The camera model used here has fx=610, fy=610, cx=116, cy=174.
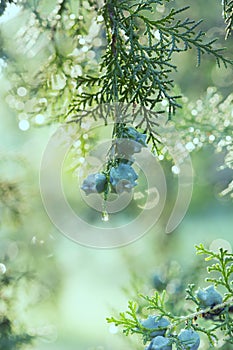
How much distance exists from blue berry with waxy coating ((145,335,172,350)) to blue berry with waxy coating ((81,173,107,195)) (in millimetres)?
176

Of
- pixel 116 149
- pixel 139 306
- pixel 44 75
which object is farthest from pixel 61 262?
pixel 116 149

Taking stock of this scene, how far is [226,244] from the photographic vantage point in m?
4.31

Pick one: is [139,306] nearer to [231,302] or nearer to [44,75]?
→ [44,75]

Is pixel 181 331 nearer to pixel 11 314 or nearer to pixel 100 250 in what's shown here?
pixel 11 314

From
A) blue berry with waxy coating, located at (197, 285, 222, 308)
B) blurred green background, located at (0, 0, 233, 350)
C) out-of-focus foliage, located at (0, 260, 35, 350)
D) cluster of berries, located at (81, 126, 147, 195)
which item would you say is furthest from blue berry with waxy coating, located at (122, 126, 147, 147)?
blurred green background, located at (0, 0, 233, 350)

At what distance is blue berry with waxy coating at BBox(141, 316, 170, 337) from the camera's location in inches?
27.0

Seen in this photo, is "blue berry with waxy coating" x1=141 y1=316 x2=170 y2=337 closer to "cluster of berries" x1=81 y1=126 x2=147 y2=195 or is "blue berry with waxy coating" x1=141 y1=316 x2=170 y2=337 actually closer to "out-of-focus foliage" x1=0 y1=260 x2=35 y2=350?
"cluster of berries" x1=81 y1=126 x2=147 y2=195

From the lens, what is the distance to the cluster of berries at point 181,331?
66 centimetres

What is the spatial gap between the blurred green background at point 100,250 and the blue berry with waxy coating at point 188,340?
2.26 meters

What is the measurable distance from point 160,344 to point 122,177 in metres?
0.18

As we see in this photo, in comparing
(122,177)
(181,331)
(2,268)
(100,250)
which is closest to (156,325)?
(181,331)

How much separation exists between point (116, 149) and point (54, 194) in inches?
129

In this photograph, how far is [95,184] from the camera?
701 mm

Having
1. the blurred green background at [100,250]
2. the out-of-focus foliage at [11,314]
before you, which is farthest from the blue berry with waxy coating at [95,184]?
the blurred green background at [100,250]
